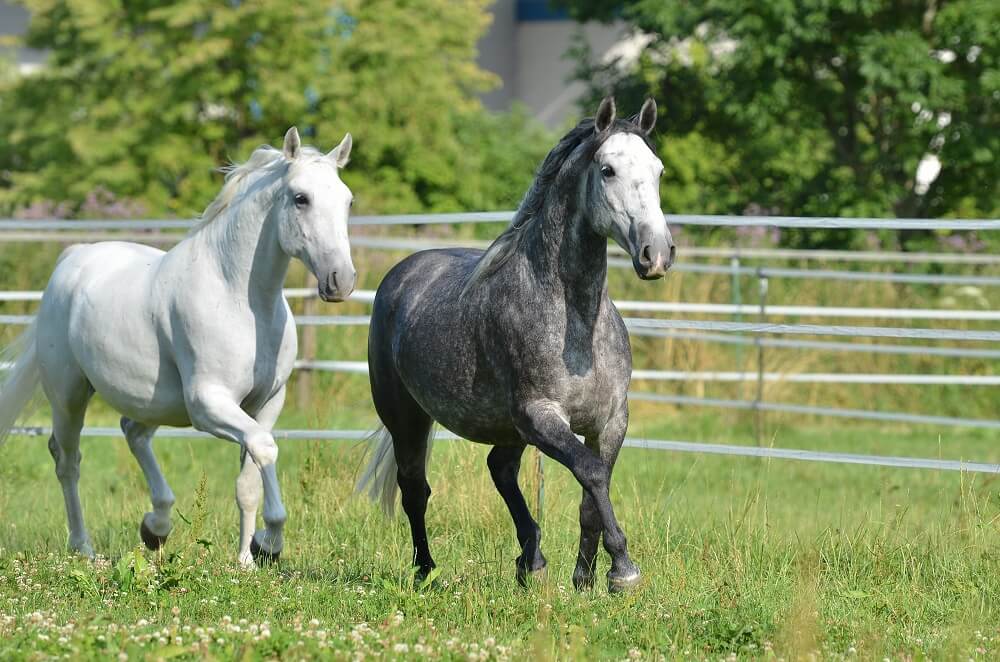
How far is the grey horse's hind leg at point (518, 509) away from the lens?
17.7ft

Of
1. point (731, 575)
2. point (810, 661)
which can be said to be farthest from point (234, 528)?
point (810, 661)

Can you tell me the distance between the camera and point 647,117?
5070 millimetres

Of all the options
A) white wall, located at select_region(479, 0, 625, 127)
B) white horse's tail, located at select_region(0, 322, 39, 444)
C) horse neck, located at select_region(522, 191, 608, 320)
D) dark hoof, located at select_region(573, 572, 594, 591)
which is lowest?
dark hoof, located at select_region(573, 572, 594, 591)

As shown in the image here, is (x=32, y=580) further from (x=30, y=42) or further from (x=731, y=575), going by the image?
(x=30, y=42)

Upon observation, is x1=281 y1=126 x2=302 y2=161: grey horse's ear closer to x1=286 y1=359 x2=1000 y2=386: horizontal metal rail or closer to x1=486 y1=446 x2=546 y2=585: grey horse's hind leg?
x1=486 y1=446 x2=546 y2=585: grey horse's hind leg

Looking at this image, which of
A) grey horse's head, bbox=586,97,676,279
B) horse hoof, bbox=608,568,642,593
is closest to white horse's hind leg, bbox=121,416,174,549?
horse hoof, bbox=608,568,642,593

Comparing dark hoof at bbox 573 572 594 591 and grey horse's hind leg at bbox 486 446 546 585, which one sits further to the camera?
grey horse's hind leg at bbox 486 446 546 585

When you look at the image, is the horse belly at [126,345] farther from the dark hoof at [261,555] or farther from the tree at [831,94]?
the tree at [831,94]

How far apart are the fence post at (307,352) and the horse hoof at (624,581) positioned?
5968mm

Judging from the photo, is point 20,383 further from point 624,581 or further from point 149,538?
point 624,581

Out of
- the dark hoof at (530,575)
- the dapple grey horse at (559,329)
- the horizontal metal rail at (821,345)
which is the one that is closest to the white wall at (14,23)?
the horizontal metal rail at (821,345)

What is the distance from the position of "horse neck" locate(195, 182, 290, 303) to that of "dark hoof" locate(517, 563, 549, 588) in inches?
61.5

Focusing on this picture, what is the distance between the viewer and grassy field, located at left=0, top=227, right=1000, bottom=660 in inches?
175

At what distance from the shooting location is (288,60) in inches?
822
